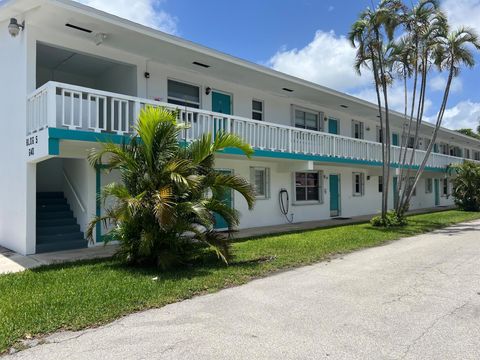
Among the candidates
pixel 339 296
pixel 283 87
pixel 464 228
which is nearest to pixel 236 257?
pixel 339 296

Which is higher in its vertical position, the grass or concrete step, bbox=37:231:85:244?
concrete step, bbox=37:231:85:244

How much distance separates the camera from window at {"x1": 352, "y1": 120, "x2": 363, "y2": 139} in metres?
21.3

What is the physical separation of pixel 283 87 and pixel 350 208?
7.96m

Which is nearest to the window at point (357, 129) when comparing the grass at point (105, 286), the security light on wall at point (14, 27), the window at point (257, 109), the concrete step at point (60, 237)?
the window at point (257, 109)

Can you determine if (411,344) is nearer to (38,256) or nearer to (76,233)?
(38,256)

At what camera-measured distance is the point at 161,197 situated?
7.20 metres

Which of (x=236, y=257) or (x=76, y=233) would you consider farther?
(x=76, y=233)

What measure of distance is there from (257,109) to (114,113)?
6978 millimetres

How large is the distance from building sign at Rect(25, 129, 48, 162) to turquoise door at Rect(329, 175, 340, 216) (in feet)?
43.9

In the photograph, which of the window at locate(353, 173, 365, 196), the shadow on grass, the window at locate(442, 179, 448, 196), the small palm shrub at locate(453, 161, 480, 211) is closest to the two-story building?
the window at locate(353, 173, 365, 196)

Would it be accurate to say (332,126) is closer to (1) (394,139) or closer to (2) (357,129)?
(2) (357,129)

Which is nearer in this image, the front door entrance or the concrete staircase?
the concrete staircase

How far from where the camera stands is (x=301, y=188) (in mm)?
17625

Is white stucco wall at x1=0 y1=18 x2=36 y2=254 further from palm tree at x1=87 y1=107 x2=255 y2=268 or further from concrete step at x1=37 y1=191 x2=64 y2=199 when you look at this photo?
palm tree at x1=87 y1=107 x2=255 y2=268
